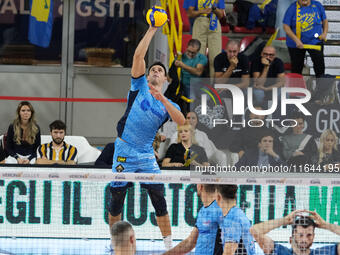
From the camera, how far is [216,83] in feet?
30.2

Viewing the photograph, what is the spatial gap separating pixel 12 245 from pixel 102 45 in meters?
4.90

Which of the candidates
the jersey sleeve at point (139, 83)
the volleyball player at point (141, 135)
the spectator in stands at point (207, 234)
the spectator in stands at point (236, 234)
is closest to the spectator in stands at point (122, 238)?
the spectator in stands at point (207, 234)

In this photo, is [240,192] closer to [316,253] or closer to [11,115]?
[316,253]

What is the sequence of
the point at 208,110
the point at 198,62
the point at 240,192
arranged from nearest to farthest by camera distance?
the point at 240,192
the point at 208,110
the point at 198,62

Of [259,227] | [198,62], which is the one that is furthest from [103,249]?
[198,62]

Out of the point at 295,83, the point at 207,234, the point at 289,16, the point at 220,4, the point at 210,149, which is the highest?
the point at 220,4

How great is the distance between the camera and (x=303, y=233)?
19.1 ft

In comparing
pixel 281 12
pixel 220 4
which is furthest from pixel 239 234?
pixel 281 12

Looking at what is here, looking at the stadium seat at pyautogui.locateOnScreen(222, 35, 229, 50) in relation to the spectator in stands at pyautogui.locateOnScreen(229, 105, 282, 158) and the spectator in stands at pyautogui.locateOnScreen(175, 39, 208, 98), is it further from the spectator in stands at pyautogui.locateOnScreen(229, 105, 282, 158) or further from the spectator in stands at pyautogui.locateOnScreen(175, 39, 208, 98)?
the spectator in stands at pyautogui.locateOnScreen(229, 105, 282, 158)

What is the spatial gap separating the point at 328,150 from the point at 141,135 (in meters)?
2.15

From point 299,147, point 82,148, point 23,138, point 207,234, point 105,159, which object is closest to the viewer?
point 207,234

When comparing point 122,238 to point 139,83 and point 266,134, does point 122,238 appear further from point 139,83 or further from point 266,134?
point 266,134

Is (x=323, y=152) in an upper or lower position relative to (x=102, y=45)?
lower

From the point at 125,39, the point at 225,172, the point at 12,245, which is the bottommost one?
the point at 12,245
